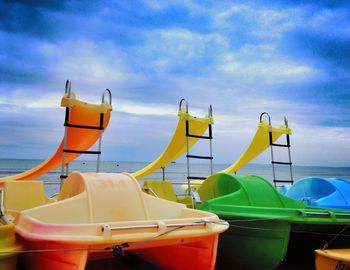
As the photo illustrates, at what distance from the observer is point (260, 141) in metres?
8.44

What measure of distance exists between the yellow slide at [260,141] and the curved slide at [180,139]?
4.75 ft

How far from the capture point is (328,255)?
3.71 meters

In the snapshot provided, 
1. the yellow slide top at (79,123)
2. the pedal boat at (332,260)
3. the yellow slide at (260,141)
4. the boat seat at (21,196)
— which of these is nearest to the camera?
the pedal boat at (332,260)

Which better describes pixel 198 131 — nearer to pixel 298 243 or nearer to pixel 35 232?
pixel 298 243

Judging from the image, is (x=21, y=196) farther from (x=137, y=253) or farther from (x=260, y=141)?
Result: (x=260, y=141)

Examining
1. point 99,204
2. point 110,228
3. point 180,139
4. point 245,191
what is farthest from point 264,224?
point 180,139

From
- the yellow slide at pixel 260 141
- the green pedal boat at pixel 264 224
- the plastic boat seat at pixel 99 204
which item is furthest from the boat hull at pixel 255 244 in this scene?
the yellow slide at pixel 260 141

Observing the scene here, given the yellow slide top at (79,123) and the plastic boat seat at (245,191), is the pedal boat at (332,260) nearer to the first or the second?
the plastic boat seat at (245,191)

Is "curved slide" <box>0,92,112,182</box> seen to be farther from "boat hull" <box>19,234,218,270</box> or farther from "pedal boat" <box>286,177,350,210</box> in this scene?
"pedal boat" <box>286,177,350,210</box>

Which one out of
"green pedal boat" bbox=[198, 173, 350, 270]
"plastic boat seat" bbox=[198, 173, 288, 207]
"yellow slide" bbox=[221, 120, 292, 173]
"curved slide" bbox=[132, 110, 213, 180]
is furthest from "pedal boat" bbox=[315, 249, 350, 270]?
"yellow slide" bbox=[221, 120, 292, 173]

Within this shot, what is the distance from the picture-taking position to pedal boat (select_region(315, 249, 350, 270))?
3.62m

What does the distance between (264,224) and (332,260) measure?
81 centimetres

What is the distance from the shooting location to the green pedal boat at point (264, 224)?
4113 mm

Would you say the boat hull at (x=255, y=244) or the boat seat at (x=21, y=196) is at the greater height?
the boat seat at (x=21, y=196)
